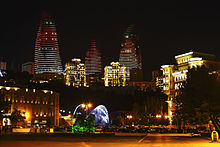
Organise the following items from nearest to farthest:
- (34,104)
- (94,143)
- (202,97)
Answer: (94,143), (202,97), (34,104)

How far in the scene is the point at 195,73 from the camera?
193 ft

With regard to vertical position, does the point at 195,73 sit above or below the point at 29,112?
above

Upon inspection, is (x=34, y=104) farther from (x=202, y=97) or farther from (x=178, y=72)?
(x=202, y=97)

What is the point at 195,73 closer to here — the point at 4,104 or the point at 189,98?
the point at 189,98

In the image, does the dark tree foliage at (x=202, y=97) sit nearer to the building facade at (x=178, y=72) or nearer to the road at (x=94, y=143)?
the road at (x=94, y=143)

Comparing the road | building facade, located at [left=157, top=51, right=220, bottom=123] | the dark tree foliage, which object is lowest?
the road

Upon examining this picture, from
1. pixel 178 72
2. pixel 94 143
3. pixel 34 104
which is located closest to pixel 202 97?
pixel 94 143

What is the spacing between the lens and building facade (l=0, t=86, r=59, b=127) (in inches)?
4999

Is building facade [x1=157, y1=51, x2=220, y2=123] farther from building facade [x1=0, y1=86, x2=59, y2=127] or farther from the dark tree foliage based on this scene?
the dark tree foliage

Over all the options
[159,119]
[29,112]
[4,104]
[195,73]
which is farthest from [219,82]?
[29,112]

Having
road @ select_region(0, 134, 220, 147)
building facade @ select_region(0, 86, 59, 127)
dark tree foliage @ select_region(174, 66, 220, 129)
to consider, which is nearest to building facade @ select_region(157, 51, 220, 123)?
building facade @ select_region(0, 86, 59, 127)

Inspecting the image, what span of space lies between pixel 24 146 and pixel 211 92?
34.7 m

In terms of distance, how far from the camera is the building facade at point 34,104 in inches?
4999

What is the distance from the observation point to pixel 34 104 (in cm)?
13688
